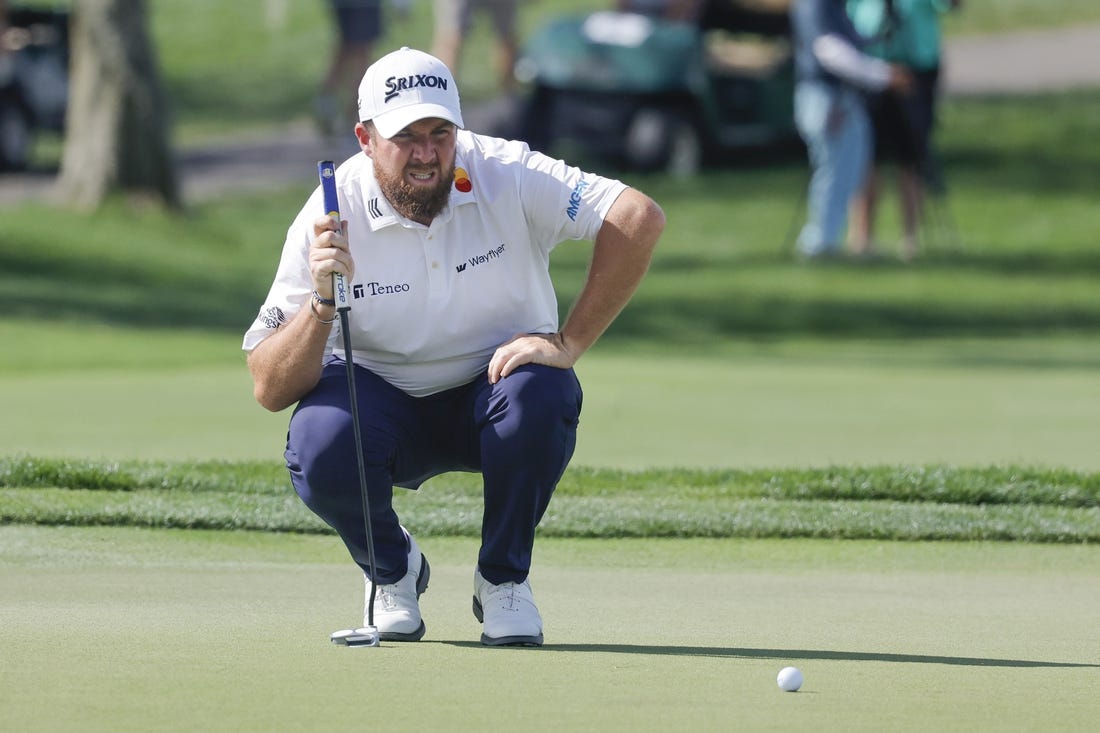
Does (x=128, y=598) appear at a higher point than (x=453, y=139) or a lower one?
lower

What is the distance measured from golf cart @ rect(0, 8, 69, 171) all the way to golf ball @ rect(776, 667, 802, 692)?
17.2m

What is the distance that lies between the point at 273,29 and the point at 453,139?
61.0ft

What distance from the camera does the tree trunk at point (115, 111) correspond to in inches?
707

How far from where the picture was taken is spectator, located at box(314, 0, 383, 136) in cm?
2105

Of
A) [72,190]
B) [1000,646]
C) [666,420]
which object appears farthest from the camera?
[72,190]

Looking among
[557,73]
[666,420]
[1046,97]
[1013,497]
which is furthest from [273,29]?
[1013,497]

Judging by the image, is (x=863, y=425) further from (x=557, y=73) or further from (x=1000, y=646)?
(x=557, y=73)

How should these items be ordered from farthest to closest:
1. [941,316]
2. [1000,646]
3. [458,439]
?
1. [941,316]
2. [458,439]
3. [1000,646]

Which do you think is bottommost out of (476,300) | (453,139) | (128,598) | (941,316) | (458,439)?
(941,316)

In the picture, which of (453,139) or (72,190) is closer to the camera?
(453,139)

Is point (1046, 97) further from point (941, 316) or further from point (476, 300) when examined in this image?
point (476, 300)

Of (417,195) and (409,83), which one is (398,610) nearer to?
(417,195)

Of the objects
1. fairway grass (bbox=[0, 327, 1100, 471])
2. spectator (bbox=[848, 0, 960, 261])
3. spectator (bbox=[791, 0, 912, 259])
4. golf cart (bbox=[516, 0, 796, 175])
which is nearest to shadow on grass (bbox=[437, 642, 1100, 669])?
fairway grass (bbox=[0, 327, 1100, 471])

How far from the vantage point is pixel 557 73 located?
2003 cm
